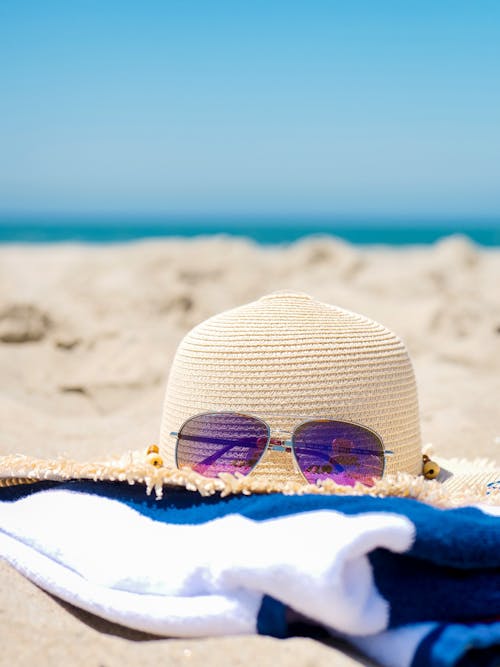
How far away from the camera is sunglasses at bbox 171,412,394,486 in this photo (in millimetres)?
2205

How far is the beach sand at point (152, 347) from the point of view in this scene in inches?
68.2

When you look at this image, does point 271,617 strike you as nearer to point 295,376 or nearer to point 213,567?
point 213,567

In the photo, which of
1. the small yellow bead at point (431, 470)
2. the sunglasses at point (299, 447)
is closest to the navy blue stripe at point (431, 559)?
the sunglasses at point (299, 447)

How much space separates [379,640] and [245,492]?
478 mm

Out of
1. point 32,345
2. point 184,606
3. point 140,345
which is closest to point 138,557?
point 184,606

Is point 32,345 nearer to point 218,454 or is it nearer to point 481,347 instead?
point 481,347

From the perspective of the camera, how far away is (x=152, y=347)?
225 inches

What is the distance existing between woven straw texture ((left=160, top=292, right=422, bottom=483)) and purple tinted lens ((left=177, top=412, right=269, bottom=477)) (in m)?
0.03

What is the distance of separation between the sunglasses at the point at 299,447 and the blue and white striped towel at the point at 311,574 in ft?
0.89

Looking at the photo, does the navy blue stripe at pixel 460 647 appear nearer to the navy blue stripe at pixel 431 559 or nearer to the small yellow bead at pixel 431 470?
the navy blue stripe at pixel 431 559

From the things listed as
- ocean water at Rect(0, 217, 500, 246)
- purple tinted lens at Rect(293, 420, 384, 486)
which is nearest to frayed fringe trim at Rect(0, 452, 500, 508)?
purple tinted lens at Rect(293, 420, 384, 486)

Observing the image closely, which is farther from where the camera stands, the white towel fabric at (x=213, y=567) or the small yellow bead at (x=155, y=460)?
the small yellow bead at (x=155, y=460)

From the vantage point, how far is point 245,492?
1.98m

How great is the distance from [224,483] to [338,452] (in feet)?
1.20
